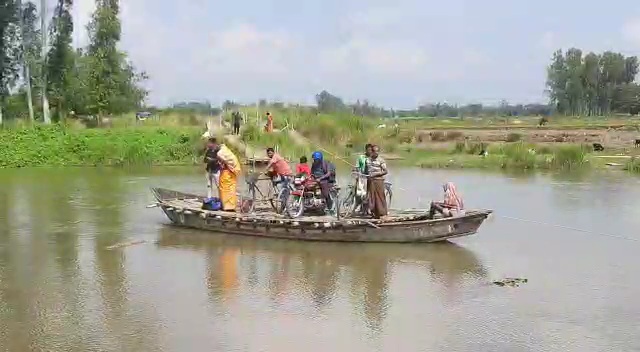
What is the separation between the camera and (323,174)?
13883mm

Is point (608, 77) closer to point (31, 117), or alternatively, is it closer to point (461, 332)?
point (31, 117)

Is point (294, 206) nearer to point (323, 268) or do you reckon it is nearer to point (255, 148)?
point (323, 268)

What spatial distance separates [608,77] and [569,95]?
4.88m

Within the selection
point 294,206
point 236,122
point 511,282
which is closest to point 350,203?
point 294,206

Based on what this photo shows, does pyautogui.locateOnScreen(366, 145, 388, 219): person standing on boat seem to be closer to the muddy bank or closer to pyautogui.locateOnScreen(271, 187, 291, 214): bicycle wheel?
pyautogui.locateOnScreen(271, 187, 291, 214): bicycle wheel

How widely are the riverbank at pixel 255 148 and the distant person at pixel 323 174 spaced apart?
15.7 meters

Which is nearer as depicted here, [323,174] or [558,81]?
[323,174]

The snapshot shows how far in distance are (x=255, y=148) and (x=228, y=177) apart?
16412 mm

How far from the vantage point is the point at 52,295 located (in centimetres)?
989

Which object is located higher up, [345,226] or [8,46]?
[8,46]

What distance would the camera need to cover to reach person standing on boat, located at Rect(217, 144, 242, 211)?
14.2 metres

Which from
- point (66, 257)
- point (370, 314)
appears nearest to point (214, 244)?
point (66, 257)

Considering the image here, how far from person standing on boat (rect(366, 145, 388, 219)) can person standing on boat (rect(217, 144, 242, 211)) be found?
9.13ft

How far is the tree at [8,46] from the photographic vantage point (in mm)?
37594
